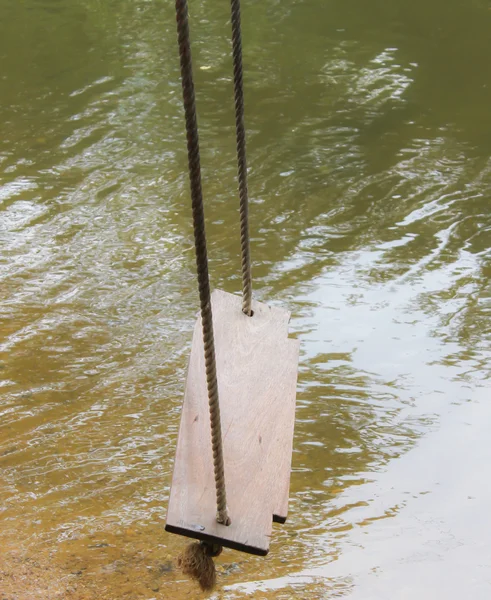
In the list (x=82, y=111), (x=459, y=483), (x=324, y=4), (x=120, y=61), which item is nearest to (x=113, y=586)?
(x=459, y=483)

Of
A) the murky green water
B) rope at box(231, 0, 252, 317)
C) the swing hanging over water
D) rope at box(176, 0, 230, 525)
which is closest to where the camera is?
rope at box(176, 0, 230, 525)

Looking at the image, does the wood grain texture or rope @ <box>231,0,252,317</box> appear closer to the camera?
the wood grain texture

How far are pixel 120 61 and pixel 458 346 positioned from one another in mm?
3612

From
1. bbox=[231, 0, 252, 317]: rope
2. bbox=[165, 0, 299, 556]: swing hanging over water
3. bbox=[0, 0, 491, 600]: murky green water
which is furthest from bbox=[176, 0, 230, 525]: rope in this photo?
bbox=[0, 0, 491, 600]: murky green water

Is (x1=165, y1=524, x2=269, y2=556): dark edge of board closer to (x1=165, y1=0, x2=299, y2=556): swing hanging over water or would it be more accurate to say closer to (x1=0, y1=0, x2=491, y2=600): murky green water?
(x1=165, y1=0, x2=299, y2=556): swing hanging over water

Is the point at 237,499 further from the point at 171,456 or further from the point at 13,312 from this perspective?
the point at 13,312

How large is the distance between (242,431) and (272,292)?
5.30 feet

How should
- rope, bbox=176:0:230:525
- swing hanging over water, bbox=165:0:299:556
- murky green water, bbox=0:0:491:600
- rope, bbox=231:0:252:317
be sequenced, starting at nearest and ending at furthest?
rope, bbox=176:0:230:525, swing hanging over water, bbox=165:0:299:556, rope, bbox=231:0:252:317, murky green water, bbox=0:0:491:600

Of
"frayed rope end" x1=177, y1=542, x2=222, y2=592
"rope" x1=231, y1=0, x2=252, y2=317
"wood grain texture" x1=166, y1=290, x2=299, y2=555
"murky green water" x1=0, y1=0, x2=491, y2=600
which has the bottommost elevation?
"murky green water" x1=0, y1=0, x2=491, y2=600

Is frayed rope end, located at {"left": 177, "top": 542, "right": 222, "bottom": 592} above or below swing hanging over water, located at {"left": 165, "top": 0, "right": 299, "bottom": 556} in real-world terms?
below

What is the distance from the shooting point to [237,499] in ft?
4.33

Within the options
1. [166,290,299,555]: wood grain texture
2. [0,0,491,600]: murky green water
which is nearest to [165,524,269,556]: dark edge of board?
[166,290,299,555]: wood grain texture

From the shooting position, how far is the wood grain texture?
125 centimetres

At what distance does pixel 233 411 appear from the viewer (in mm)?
1549
